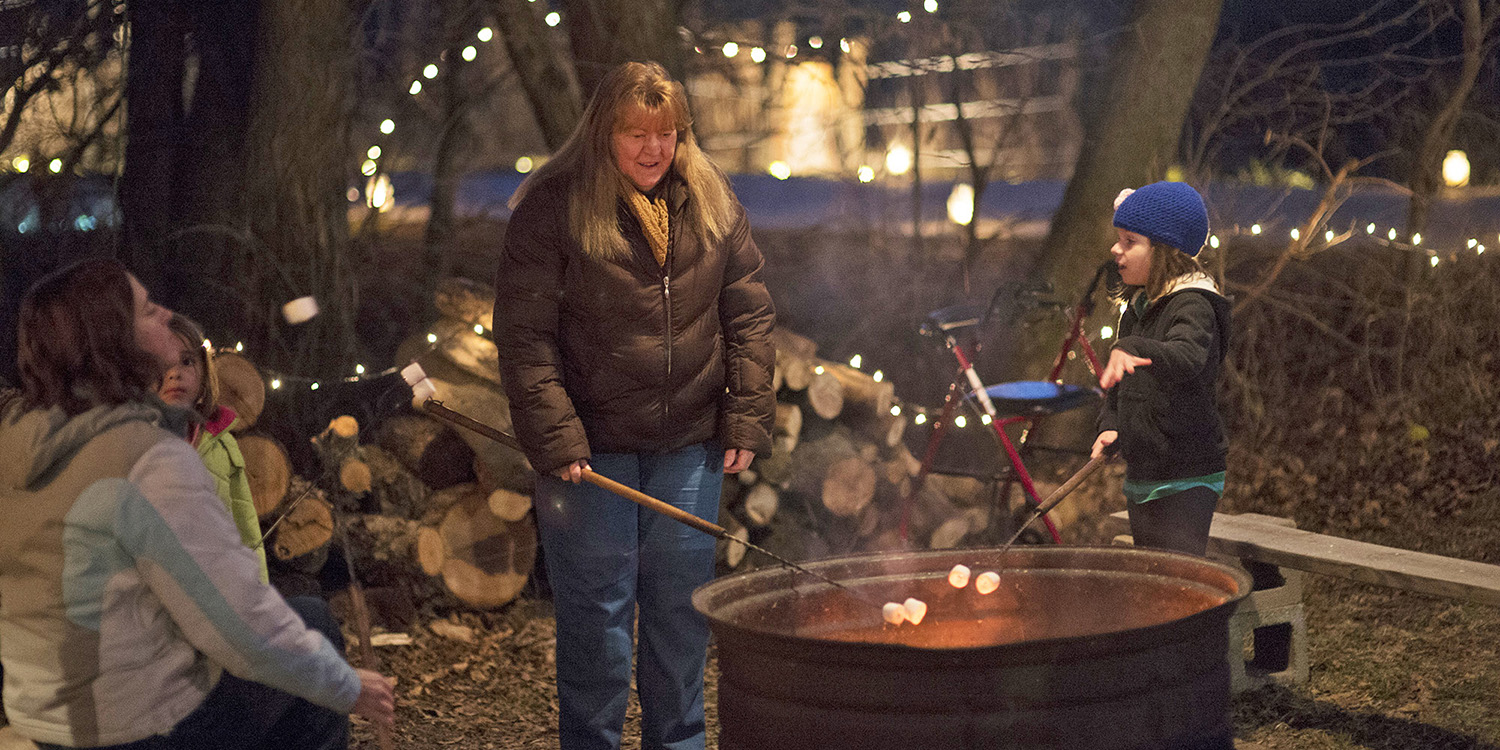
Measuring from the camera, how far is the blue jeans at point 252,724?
244 cm

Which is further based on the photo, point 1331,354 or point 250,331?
point 1331,354

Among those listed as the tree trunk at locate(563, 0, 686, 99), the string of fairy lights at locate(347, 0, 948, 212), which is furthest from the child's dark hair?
the string of fairy lights at locate(347, 0, 948, 212)

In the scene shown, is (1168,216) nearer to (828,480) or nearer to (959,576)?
(959,576)

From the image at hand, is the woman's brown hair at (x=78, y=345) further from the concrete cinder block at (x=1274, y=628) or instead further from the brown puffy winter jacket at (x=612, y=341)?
the concrete cinder block at (x=1274, y=628)

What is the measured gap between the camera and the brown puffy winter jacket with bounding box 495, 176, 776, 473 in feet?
10.5

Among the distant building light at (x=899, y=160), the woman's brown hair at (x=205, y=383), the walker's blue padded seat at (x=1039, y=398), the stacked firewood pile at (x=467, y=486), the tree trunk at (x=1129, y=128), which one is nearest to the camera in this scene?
the woman's brown hair at (x=205, y=383)

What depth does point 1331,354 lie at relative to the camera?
9.34 m

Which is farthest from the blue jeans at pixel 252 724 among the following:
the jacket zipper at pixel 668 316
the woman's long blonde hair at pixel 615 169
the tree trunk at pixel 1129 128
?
the tree trunk at pixel 1129 128

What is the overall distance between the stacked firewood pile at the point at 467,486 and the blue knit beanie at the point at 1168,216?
2159 millimetres

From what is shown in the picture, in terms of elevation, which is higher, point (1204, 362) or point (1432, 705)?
point (1204, 362)

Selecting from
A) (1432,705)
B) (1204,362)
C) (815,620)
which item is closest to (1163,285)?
(1204,362)

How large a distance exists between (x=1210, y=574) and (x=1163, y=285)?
0.93 meters

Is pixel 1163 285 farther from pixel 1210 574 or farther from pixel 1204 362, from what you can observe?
pixel 1210 574

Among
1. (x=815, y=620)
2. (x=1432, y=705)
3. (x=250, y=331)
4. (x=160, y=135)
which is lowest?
(x=1432, y=705)
